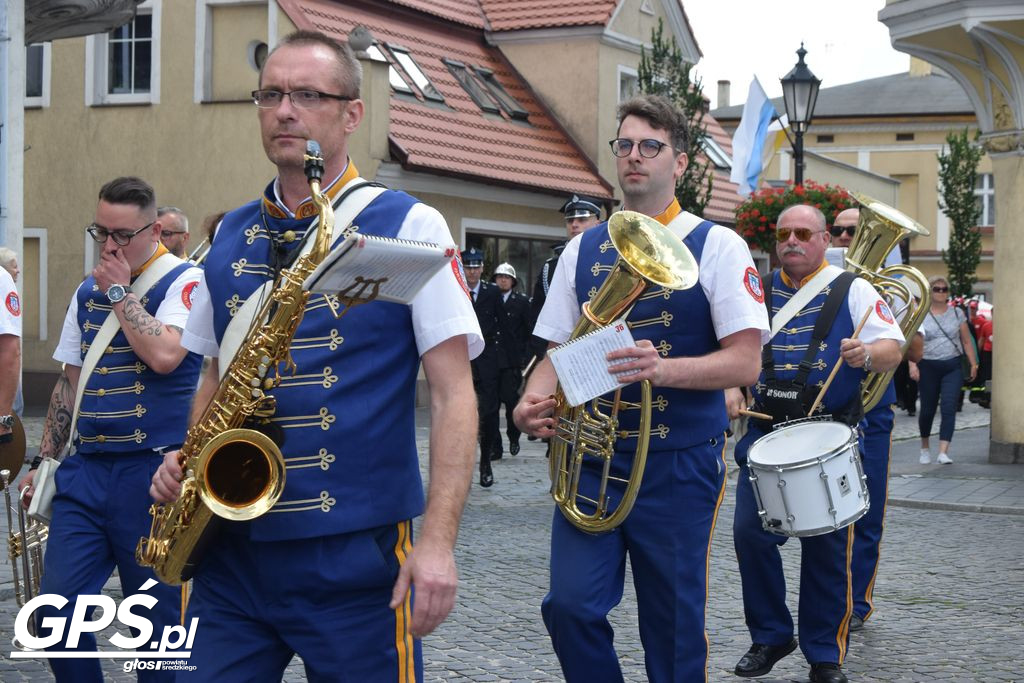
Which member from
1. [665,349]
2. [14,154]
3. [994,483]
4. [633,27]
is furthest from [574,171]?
[665,349]

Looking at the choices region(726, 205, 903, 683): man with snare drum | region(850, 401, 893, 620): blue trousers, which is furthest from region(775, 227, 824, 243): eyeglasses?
region(850, 401, 893, 620): blue trousers

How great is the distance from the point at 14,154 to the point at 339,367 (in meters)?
9.94

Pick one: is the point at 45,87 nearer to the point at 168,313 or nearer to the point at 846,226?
the point at 846,226

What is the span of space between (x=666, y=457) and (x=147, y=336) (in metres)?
1.84

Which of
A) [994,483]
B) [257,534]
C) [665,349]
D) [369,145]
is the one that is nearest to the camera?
[257,534]

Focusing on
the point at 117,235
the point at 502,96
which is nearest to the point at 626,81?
the point at 502,96

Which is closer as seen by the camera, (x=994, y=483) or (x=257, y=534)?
(x=257, y=534)

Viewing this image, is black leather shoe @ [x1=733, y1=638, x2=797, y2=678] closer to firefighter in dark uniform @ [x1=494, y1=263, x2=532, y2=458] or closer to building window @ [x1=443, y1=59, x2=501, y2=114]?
firefighter in dark uniform @ [x1=494, y1=263, x2=532, y2=458]

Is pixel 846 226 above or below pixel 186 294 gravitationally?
above

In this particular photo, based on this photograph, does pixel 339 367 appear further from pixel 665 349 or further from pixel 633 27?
pixel 633 27

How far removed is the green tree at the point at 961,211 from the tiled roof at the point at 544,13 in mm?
11345

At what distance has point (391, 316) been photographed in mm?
3525

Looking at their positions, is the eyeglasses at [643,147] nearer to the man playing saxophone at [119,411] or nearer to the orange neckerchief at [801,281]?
the man playing saxophone at [119,411]

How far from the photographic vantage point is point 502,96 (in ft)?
92.4
